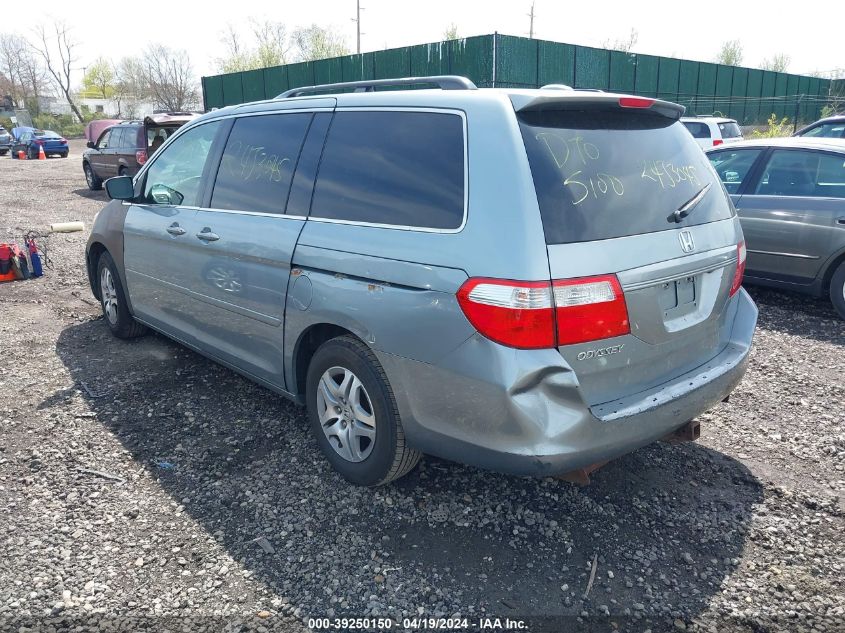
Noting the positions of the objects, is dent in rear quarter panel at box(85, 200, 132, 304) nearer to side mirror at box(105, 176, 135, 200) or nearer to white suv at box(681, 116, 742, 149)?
side mirror at box(105, 176, 135, 200)

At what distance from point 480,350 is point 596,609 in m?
1.11

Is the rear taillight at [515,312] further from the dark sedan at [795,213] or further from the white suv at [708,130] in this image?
the white suv at [708,130]

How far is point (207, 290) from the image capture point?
4.20 metres

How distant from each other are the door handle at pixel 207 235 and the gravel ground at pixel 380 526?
3.70 ft

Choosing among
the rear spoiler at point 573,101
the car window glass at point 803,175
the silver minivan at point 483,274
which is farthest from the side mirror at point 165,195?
the car window glass at point 803,175

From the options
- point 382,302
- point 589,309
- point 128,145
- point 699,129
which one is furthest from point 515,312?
point 128,145

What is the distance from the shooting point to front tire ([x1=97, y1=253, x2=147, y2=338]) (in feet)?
18.0

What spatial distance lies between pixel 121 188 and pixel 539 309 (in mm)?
3730

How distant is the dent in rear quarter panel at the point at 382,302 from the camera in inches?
107

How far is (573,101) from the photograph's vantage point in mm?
2861

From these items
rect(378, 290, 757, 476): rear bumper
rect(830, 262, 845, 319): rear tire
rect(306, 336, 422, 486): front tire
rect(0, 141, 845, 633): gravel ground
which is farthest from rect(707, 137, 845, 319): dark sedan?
rect(306, 336, 422, 486): front tire

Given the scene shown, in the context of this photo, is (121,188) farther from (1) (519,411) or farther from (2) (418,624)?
(2) (418,624)

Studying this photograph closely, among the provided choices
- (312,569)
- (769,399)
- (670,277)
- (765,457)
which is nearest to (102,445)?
(312,569)

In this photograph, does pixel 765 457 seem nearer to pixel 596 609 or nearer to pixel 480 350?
pixel 596 609
